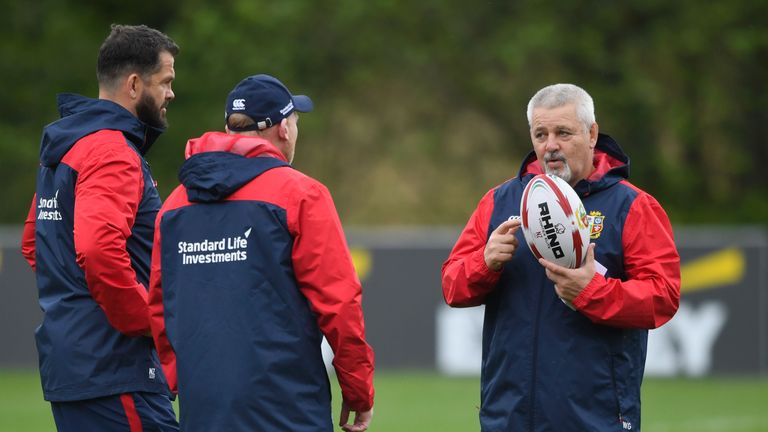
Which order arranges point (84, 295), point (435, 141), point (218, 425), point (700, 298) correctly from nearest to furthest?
1. point (218, 425)
2. point (84, 295)
3. point (700, 298)
4. point (435, 141)

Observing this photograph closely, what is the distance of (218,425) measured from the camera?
14.1ft

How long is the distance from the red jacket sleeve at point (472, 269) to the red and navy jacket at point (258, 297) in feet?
1.50

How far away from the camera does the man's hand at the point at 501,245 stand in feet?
14.5

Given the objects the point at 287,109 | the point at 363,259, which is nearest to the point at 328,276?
the point at 287,109

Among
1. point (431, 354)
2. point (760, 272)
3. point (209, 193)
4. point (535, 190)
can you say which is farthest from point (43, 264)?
point (760, 272)

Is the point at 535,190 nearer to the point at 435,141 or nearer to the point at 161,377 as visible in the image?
the point at 161,377

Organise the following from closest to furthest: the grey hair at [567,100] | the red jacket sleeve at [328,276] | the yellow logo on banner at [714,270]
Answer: the red jacket sleeve at [328,276]
the grey hair at [567,100]
the yellow logo on banner at [714,270]

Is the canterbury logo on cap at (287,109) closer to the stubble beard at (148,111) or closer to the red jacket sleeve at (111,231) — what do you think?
the red jacket sleeve at (111,231)

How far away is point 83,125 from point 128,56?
1.19ft

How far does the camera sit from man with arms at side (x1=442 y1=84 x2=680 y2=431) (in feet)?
14.3

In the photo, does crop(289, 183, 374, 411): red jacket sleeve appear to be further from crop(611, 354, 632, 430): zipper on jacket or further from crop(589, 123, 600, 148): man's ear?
crop(589, 123, 600, 148): man's ear

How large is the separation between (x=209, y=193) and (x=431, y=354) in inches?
407

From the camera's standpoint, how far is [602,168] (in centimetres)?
465

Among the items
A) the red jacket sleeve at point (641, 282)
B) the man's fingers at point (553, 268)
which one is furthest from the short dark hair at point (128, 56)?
the red jacket sleeve at point (641, 282)
